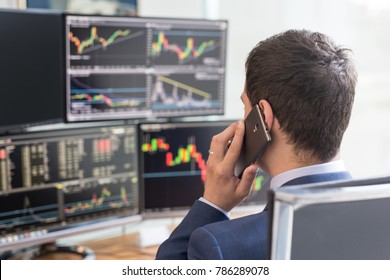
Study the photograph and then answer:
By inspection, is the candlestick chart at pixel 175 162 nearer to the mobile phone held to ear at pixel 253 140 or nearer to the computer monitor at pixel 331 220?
the mobile phone held to ear at pixel 253 140

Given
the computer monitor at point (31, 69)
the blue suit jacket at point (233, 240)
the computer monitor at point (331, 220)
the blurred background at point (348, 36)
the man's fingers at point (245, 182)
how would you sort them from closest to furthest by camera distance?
the computer monitor at point (331, 220) → the blue suit jacket at point (233, 240) → the man's fingers at point (245, 182) → the computer monitor at point (31, 69) → the blurred background at point (348, 36)

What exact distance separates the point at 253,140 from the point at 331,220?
45 cm

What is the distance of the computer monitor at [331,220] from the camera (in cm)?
71

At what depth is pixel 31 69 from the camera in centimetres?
168

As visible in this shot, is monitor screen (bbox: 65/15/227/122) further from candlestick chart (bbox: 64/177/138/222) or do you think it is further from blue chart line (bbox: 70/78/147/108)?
candlestick chart (bbox: 64/177/138/222)

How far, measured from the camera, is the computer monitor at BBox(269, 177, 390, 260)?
0.71 meters

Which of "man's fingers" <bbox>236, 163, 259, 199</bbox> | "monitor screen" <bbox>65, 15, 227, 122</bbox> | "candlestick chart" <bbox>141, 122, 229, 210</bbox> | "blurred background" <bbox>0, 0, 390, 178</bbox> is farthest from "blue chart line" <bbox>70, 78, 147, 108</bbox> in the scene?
"man's fingers" <bbox>236, 163, 259, 199</bbox>

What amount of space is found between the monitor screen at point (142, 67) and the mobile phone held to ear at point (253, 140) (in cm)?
76

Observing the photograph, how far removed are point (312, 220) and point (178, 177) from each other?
4.26ft

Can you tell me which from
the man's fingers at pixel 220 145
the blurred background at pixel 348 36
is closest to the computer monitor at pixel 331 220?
the man's fingers at pixel 220 145

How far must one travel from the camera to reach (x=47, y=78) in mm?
A: 1736

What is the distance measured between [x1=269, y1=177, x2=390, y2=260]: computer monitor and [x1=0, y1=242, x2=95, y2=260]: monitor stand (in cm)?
122

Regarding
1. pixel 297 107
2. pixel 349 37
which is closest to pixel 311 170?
pixel 297 107
